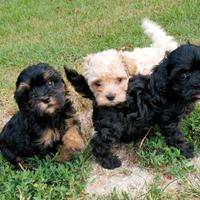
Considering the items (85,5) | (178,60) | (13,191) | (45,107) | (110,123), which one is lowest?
(85,5)

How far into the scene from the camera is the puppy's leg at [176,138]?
5.61m

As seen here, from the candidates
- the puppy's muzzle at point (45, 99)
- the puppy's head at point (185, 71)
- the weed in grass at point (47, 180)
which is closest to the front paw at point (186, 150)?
the puppy's head at point (185, 71)

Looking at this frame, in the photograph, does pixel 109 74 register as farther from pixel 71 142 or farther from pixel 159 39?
pixel 159 39

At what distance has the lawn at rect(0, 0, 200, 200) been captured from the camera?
540 centimetres

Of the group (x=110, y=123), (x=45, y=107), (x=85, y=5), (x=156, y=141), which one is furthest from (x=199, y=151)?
(x=85, y=5)

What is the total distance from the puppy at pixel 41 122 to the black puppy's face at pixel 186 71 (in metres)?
1.24

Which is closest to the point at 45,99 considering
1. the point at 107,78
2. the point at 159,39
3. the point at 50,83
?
the point at 50,83

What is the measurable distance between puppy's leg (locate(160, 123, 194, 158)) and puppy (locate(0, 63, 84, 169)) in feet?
3.34

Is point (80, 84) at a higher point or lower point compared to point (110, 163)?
higher

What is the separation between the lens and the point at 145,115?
18.5ft

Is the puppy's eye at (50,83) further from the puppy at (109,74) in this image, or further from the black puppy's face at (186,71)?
the black puppy's face at (186,71)

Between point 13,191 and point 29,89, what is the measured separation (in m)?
1.15

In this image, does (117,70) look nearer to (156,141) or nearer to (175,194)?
(156,141)

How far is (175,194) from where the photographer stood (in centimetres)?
517
